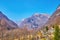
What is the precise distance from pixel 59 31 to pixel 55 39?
3686 millimetres

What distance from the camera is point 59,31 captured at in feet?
259

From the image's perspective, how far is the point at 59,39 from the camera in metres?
77.1

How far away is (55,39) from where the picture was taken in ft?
257

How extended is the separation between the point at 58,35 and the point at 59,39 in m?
1.85

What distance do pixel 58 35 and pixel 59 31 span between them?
1.81 meters

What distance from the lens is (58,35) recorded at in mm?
78188

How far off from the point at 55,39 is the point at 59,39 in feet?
5.90
